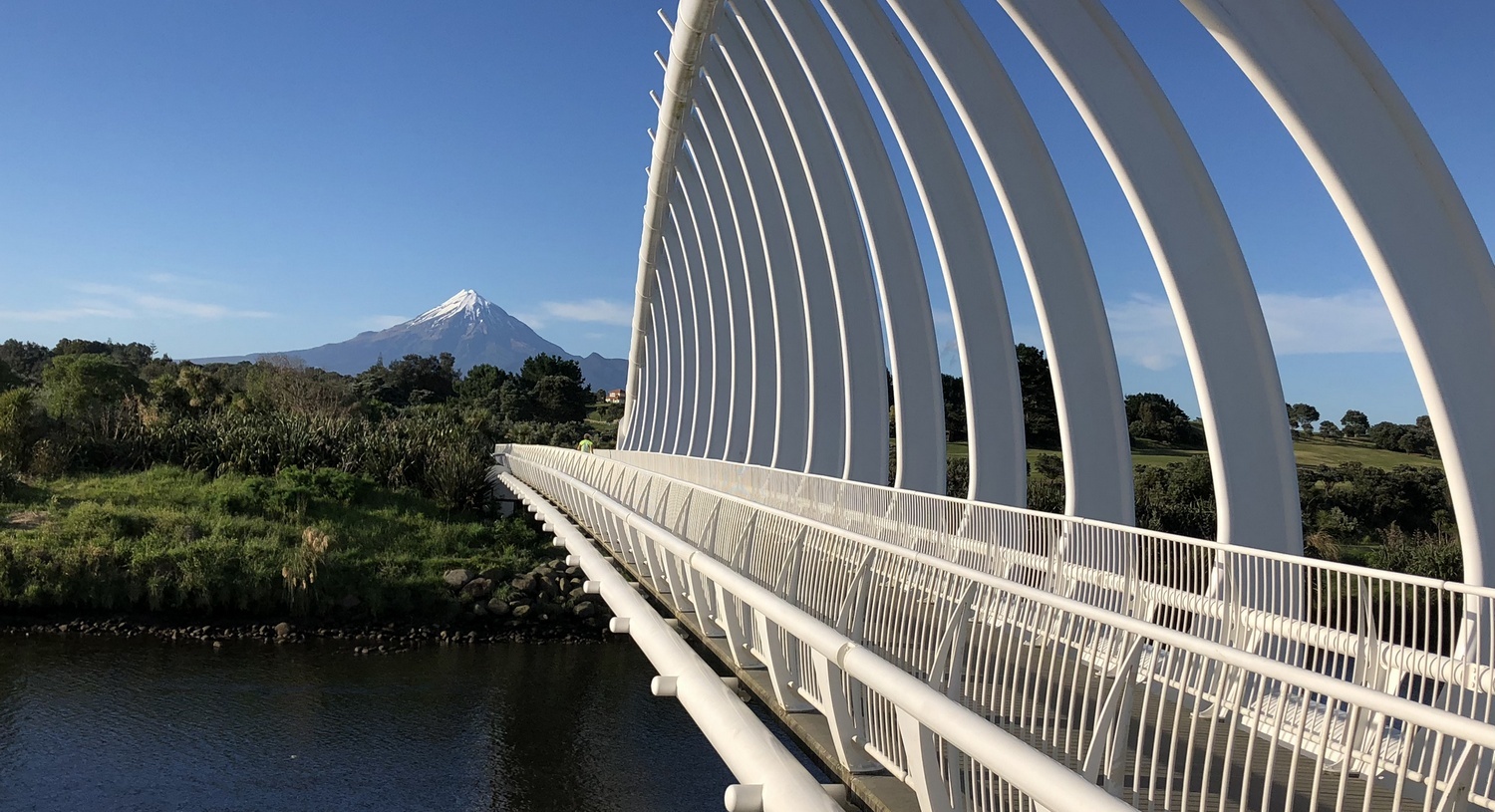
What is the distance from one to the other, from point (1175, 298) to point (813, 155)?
8.24 m

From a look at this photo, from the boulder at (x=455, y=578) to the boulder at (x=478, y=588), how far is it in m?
0.13

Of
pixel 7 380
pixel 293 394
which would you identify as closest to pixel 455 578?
pixel 293 394

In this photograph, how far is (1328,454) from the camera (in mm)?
34406

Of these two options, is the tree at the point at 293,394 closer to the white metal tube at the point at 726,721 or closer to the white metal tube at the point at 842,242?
the white metal tube at the point at 842,242

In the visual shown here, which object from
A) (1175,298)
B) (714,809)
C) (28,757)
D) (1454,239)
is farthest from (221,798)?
(1454,239)

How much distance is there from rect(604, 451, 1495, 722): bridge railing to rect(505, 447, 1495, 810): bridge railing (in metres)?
0.24

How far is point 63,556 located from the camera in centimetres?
2347

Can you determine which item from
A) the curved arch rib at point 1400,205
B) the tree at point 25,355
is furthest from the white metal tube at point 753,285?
the tree at point 25,355

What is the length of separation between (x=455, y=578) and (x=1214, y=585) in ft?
72.4

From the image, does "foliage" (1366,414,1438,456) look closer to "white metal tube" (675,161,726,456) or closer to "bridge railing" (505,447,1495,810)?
"white metal tube" (675,161,726,456)

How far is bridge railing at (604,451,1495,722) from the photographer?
430 centimetres

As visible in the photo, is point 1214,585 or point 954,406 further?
point 954,406

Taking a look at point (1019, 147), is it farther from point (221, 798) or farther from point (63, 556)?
point (63, 556)

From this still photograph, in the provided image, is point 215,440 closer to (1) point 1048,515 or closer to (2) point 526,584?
(2) point 526,584
